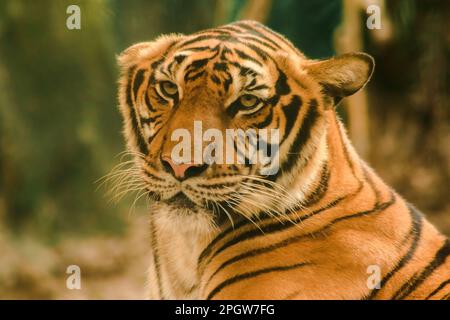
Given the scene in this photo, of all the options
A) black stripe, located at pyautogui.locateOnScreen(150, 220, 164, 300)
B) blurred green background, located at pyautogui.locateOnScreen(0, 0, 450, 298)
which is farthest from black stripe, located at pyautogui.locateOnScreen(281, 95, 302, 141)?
blurred green background, located at pyautogui.locateOnScreen(0, 0, 450, 298)

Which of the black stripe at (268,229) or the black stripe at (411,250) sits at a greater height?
the black stripe at (268,229)

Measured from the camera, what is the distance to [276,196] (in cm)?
237

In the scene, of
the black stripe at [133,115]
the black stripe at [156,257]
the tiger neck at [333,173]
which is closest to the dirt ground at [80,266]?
the black stripe at [156,257]

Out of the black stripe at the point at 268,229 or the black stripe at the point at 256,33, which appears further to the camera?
the black stripe at the point at 256,33

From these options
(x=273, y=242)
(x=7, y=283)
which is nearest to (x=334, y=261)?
(x=273, y=242)

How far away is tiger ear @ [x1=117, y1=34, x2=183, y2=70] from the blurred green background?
4.92ft

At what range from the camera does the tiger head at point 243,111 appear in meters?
2.29

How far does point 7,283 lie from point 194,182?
8.44ft

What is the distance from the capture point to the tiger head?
2.29 metres

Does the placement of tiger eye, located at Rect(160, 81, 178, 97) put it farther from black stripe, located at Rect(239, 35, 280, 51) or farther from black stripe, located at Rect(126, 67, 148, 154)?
black stripe, located at Rect(239, 35, 280, 51)

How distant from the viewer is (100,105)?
4297 millimetres

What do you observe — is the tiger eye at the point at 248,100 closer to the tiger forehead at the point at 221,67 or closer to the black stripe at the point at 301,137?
the tiger forehead at the point at 221,67

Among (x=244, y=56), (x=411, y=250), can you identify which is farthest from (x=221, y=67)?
(x=411, y=250)
